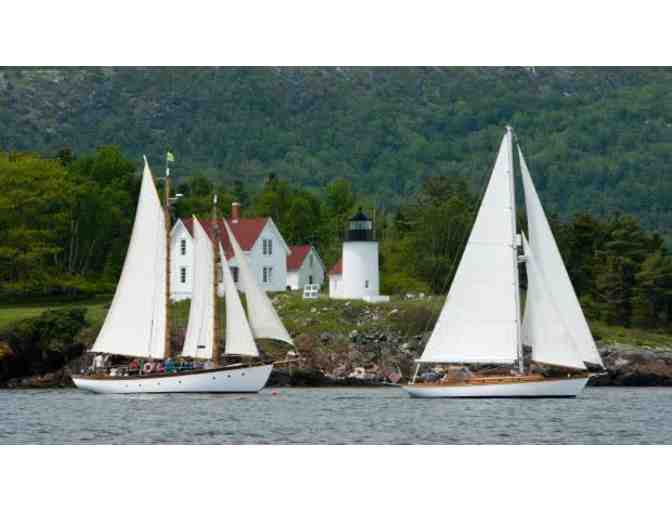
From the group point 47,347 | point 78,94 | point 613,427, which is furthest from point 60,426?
point 78,94

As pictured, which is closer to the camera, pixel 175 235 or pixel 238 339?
pixel 238 339

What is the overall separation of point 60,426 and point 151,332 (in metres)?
15.1

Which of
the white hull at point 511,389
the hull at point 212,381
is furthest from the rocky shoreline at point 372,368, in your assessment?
the white hull at point 511,389

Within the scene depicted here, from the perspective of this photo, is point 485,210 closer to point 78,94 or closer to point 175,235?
point 175,235

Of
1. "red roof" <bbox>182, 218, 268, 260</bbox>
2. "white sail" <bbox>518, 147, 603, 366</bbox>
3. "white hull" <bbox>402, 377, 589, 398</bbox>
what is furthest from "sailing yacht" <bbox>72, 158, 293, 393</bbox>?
"red roof" <bbox>182, 218, 268, 260</bbox>

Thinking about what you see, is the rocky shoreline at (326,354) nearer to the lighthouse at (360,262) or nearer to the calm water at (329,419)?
the lighthouse at (360,262)

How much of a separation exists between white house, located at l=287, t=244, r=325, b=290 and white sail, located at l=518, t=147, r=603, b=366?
31405 millimetres

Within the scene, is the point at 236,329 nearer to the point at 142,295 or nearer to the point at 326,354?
the point at 142,295

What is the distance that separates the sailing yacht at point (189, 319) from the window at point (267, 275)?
20.3 meters

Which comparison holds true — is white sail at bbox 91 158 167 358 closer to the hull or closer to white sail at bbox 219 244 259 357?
the hull

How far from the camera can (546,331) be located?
49562 mm

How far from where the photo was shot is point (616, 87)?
132m

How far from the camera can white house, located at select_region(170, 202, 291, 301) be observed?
244ft

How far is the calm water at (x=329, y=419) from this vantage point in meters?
39.1
